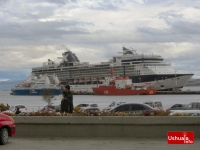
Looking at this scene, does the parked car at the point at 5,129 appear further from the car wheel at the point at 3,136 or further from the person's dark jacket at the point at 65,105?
the person's dark jacket at the point at 65,105

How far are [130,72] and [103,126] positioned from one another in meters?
98.0

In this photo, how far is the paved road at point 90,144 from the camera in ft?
32.2

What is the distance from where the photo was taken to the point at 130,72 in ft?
358

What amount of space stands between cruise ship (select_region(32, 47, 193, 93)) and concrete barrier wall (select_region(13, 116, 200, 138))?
310 ft

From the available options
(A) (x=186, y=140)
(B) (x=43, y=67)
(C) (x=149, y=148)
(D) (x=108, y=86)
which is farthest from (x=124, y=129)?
(B) (x=43, y=67)

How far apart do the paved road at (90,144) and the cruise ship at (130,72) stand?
94.9 metres

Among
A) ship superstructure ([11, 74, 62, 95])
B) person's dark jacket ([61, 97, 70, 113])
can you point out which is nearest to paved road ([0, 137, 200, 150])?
person's dark jacket ([61, 97, 70, 113])

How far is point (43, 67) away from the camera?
12975cm

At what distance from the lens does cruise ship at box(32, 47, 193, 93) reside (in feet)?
351

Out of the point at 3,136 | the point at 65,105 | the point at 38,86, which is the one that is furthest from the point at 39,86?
the point at 3,136

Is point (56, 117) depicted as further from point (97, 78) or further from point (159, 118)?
point (97, 78)

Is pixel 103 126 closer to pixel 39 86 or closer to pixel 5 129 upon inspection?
pixel 5 129

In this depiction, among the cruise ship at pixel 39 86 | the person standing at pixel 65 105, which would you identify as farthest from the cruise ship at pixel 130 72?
the person standing at pixel 65 105

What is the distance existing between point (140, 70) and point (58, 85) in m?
24.2
